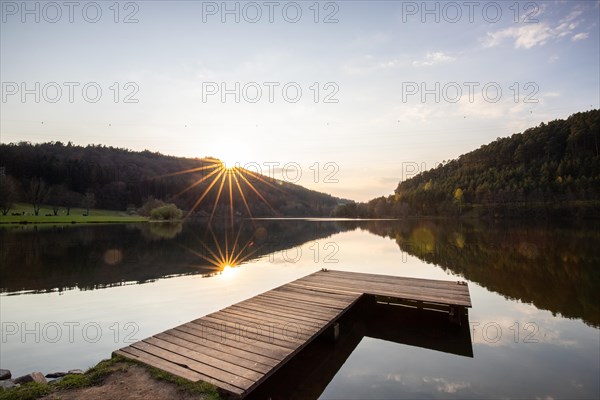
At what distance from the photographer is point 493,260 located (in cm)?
2241

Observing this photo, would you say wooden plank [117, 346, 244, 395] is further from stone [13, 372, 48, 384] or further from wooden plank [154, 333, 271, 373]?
stone [13, 372, 48, 384]

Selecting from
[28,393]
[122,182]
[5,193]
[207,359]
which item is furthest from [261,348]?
[122,182]

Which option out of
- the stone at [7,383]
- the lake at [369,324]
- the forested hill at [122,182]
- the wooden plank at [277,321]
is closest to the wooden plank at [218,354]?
the lake at [369,324]

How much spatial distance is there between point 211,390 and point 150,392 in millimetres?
884

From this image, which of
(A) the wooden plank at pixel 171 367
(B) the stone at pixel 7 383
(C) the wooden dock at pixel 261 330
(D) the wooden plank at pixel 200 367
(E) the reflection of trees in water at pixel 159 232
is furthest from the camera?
(E) the reflection of trees in water at pixel 159 232

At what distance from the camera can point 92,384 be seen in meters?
5.12

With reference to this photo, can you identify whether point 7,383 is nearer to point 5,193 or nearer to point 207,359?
point 207,359

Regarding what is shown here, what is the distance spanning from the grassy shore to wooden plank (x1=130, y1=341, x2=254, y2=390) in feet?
245

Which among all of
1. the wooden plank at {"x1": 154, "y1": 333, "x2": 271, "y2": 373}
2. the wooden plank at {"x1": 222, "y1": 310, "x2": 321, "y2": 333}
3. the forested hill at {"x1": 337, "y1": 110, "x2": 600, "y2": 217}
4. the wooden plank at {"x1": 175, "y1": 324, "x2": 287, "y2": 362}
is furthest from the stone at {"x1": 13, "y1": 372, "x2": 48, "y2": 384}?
the forested hill at {"x1": 337, "y1": 110, "x2": 600, "y2": 217}

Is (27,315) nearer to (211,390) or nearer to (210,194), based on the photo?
(211,390)

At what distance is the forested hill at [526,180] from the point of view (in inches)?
3423

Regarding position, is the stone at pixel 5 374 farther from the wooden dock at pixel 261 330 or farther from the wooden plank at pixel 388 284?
the wooden plank at pixel 388 284

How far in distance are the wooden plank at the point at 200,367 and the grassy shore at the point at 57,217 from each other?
74.7 m

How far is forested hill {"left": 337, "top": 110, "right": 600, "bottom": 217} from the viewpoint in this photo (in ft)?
285
